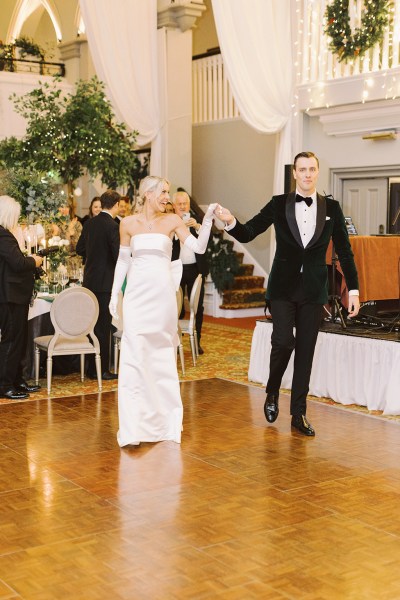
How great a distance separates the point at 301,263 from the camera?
554 cm

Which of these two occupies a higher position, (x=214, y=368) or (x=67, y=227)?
(x=67, y=227)

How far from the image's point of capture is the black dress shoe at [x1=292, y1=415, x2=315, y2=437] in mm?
5727

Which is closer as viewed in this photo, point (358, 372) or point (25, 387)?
point (358, 372)

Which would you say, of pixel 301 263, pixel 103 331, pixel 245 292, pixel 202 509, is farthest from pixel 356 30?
pixel 202 509

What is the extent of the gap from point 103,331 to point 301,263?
2769 millimetres

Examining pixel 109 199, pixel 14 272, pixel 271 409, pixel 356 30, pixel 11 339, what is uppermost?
pixel 356 30

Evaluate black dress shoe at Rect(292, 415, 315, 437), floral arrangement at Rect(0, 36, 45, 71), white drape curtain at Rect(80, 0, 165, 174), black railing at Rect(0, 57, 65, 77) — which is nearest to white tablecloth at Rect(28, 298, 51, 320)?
black dress shoe at Rect(292, 415, 315, 437)

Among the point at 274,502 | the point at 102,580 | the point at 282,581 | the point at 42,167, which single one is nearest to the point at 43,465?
the point at 274,502

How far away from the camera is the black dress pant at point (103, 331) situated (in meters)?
7.72

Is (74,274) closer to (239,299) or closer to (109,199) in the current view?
(109,199)

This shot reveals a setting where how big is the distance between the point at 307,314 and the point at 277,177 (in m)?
5.39

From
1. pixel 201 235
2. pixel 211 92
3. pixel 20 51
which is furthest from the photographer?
pixel 20 51

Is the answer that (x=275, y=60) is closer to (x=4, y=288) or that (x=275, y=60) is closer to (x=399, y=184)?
(x=399, y=184)

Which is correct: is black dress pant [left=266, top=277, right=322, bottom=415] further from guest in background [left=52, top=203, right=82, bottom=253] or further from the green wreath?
the green wreath
